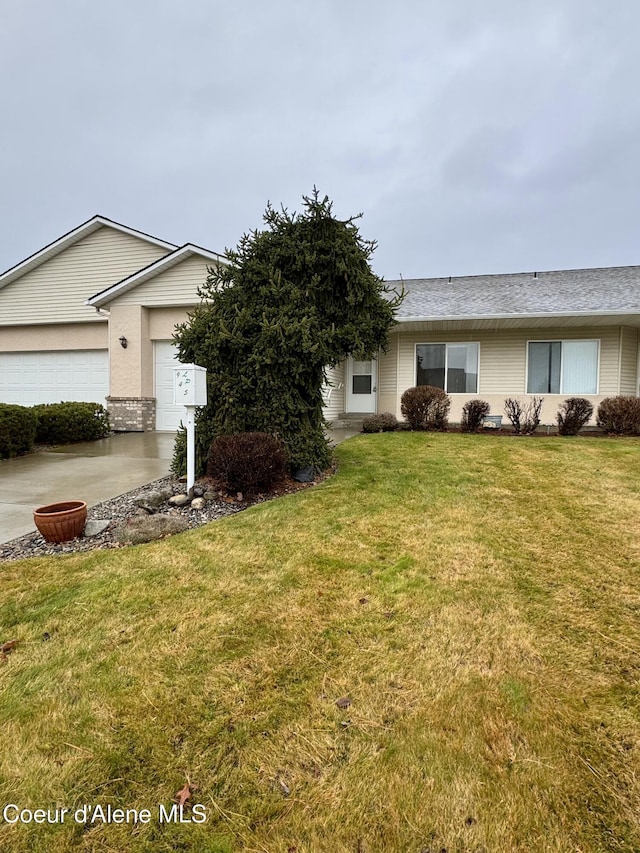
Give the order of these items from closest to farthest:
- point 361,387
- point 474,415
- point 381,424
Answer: point 474,415 → point 381,424 → point 361,387

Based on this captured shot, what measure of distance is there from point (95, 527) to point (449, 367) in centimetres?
1044

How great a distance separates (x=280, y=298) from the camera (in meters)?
5.71

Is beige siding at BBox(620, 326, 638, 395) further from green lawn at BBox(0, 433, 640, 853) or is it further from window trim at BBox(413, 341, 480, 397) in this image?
green lawn at BBox(0, 433, 640, 853)

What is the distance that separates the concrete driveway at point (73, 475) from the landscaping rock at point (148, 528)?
995 mm

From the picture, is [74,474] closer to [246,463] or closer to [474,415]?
[246,463]

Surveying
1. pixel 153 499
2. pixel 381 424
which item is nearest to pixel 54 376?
pixel 381 424

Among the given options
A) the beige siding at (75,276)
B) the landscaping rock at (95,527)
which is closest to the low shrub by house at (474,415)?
the landscaping rock at (95,527)

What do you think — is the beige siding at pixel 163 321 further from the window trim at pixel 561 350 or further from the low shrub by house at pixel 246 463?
the window trim at pixel 561 350

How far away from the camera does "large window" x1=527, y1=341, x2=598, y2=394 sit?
11461mm

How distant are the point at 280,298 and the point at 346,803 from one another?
17.0 ft

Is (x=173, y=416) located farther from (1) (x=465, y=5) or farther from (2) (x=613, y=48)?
(2) (x=613, y=48)

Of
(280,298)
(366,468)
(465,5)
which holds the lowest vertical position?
(366,468)

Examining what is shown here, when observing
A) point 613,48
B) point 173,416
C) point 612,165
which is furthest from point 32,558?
point 612,165

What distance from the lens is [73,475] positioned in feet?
20.9
